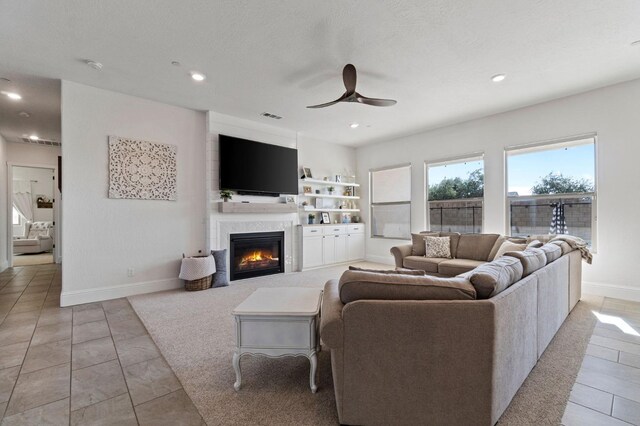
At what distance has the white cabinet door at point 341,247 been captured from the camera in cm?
639

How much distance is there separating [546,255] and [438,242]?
2122mm

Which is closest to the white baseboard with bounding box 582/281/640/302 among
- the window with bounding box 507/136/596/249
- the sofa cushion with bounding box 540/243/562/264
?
the window with bounding box 507/136/596/249

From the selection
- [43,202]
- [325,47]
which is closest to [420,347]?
[325,47]

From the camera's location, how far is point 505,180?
483 centimetres

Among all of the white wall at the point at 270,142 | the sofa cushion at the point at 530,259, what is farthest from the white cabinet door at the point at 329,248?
the sofa cushion at the point at 530,259

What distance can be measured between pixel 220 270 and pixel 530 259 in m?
4.06

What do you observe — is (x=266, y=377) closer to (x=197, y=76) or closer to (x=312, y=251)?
(x=197, y=76)

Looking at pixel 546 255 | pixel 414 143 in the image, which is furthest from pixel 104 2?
pixel 414 143

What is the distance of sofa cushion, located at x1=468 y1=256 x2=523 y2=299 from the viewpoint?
1484 mm

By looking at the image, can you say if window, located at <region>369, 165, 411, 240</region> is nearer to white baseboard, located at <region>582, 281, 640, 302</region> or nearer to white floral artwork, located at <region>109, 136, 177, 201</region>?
white baseboard, located at <region>582, 281, 640, 302</region>

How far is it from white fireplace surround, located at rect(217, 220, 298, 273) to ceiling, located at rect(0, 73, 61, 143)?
9.55 ft

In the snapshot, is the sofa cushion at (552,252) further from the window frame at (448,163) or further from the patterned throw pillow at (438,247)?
the window frame at (448,163)

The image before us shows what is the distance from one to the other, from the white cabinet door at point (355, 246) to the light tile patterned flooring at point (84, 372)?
443 centimetres

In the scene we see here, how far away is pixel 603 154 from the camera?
3.91 metres
